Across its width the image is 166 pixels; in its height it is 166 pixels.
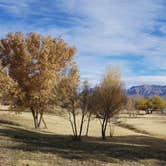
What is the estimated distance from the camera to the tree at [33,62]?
36531mm

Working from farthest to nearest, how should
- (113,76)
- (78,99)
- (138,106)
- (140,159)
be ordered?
(138,106), (113,76), (78,99), (140,159)

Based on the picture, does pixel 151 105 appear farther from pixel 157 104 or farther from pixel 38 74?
pixel 38 74

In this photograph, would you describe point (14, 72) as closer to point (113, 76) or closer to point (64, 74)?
point (64, 74)

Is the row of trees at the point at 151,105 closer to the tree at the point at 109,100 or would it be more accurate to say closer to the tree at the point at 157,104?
the tree at the point at 157,104

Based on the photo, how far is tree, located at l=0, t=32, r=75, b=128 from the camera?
3653 centimetres

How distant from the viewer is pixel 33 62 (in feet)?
121

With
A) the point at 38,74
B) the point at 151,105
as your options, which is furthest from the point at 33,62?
the point at 151,105

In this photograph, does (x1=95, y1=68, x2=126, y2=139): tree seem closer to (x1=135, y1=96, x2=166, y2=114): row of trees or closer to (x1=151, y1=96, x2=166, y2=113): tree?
(x1=135, y1=96, x2=166, y2=114): row of trees

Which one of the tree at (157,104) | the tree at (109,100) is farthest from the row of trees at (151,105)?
→ the tree at (109,100)

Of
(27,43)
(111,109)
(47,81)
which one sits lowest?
(111,109)

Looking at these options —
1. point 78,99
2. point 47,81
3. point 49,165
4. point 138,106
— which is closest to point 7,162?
point 49,165

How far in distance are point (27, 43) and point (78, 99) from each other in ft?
34.2

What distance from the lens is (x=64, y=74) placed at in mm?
39062

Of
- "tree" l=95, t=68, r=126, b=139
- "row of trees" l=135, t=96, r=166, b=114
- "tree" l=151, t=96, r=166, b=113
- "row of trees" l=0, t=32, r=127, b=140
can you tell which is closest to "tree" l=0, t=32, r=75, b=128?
"row of trees" l=0, t=32, r=127, b=140
